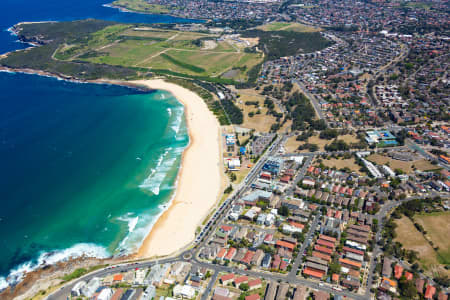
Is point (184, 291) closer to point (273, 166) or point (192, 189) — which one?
point (192, 189)

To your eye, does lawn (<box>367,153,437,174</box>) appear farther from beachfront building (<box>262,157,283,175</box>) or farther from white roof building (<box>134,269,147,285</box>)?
white roof building (<box>134,269,147,285</box>)

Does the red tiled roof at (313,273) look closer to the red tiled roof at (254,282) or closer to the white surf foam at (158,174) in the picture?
the red tiled roof at (254,282)

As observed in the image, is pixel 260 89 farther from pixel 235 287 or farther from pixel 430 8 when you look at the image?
pixel 430 8

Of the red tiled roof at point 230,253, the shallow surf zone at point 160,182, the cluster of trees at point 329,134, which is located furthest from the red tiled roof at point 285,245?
the cluster of trees at point 329,134

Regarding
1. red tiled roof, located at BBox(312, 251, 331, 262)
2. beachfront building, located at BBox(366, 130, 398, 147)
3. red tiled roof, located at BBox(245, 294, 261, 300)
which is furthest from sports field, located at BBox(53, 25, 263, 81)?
red tiled roof, located at BBox(245, 294, 261, 300)

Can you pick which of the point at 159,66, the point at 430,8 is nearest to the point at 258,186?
the point at 159,66

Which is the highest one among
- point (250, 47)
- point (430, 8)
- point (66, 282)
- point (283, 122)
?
point (430, 8)
